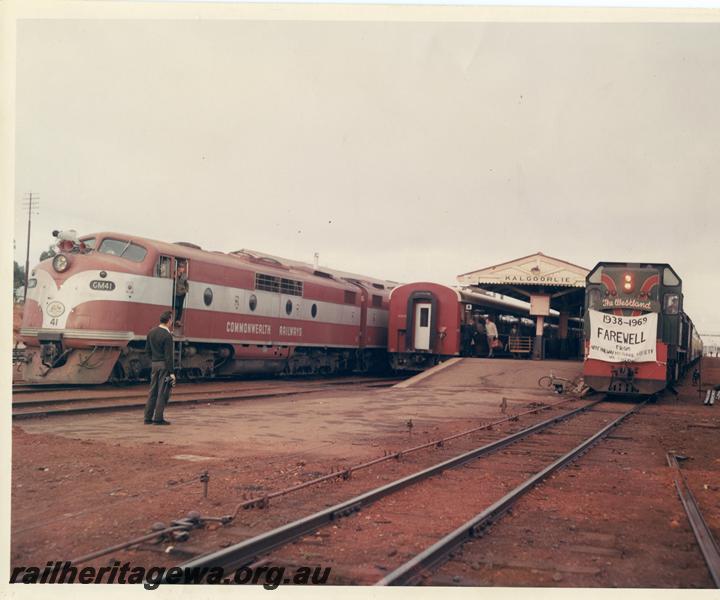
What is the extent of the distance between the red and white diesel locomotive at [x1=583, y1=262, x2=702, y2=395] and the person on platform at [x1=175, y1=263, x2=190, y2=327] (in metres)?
10.7

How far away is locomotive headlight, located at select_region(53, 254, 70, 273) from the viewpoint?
1703 centimetres

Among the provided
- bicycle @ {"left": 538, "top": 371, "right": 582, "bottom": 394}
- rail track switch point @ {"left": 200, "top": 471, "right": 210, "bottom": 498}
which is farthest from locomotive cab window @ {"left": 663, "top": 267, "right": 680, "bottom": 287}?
rail track switch point @ {"left": 200, "top": 471, "right": 210, "bottom": 498}

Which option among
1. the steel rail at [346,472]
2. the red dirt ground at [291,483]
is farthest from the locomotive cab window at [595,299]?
the steel rail at [346,472]

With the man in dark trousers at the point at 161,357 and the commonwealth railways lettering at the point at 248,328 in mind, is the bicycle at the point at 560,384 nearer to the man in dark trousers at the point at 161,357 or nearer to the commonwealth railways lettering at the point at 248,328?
the commonwealth railways lettering at the point at 248,328

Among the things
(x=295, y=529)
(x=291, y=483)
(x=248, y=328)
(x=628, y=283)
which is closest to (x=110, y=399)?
(x=248, y=328)

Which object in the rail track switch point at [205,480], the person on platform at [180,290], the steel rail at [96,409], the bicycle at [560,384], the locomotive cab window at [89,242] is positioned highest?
the locomotive cab window at [89,242]

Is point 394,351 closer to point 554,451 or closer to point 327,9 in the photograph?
point 554,451

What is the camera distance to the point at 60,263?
1711cm

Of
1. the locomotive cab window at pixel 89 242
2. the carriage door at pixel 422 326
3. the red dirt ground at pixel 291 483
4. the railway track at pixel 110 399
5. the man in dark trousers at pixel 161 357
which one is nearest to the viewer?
the red dirt ground at pixel 291 483

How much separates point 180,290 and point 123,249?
1839 mm

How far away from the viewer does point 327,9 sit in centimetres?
759

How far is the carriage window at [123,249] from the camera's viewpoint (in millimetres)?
18125

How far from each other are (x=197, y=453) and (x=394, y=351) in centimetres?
2246

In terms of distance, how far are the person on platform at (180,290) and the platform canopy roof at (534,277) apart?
18485mm
